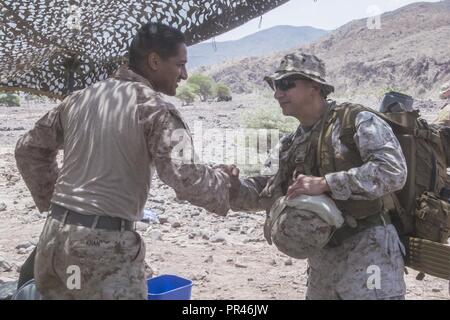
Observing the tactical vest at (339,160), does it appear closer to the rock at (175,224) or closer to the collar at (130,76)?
the collar at (130,76)

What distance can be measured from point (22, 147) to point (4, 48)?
2.11ft

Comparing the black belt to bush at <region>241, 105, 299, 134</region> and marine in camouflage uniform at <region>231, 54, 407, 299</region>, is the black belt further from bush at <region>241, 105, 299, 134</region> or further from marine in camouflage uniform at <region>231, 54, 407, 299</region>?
bush at <region>241, 105, 299, 134</region>

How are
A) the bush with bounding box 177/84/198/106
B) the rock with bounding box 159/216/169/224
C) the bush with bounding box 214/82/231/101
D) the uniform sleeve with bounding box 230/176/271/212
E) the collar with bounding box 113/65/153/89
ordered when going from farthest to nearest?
the bush with bounding box 214/82/231/101, the bush with bounding box 177/84/198/106, the rock with bounding box 159/216/169/224, the uniform sleeve with bounding box 230/176/271/212, the collar with bounding box 113/65/153/89

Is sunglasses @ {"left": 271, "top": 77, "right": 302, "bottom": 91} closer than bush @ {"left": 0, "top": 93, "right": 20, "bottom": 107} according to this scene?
Yes

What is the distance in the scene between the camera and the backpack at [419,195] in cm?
293

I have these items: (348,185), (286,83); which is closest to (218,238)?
(286,83)

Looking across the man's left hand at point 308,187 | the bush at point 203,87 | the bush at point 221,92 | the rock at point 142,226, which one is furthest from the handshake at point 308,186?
the bush at point 203,87

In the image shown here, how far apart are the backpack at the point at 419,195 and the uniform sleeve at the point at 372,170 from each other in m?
0.11

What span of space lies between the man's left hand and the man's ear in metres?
0.86

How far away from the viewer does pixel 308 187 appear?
110 inches

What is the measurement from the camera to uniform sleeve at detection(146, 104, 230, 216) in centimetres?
250

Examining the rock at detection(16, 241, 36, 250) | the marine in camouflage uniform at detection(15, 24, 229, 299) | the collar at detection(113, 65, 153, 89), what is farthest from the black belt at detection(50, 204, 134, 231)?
the rock at detection(16, 241, 36, 250)

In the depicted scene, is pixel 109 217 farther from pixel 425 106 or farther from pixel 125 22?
pixel 425 106

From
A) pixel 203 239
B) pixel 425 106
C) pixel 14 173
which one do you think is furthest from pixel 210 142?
pixel 425 106
